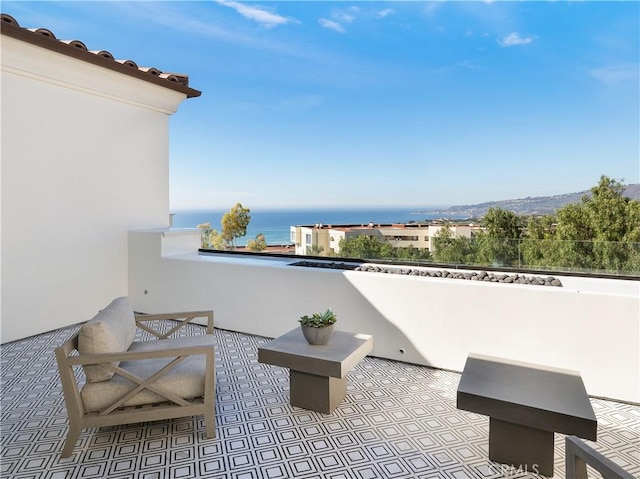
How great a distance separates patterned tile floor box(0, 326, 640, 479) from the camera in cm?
236

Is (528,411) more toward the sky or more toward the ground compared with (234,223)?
more toward the ground

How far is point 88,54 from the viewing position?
4.93 meters

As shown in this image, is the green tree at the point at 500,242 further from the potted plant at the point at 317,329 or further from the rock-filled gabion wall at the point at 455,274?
the potted plant at the point at 317,329

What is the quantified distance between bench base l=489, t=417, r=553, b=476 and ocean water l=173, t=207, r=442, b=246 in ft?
10.7

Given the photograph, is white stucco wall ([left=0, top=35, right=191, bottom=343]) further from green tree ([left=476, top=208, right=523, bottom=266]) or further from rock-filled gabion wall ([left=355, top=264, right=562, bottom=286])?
green tree ([left=476, top=208, right=523, bottom=266])

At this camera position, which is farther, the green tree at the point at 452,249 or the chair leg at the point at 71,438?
the green tree at the point at 452,249

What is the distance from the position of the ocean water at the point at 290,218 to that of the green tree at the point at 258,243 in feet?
0.21

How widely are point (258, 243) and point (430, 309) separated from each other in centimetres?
308

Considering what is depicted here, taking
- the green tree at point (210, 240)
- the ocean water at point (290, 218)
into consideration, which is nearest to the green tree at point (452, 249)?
the ocean water at point (290, 218)

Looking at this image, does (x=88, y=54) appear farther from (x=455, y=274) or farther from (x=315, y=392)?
(x=455, y=274)

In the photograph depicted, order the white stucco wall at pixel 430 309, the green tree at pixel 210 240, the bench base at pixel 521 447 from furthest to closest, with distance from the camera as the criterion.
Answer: the green tree at pixel 210 240
the white stucco wall at pixel 430 309
the bench base at pixel 521 447

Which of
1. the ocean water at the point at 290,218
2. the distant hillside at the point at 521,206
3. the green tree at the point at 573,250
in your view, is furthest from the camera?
the ocean water at the point at 290,218

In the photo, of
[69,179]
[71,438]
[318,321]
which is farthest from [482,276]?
[69,179]

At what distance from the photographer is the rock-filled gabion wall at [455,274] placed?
12.9 feet
